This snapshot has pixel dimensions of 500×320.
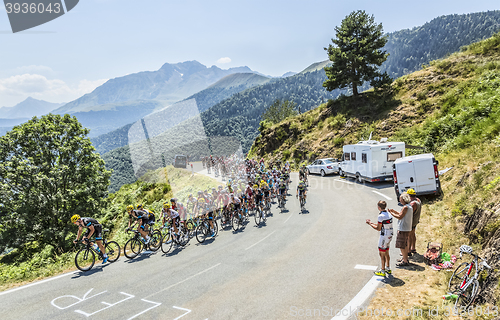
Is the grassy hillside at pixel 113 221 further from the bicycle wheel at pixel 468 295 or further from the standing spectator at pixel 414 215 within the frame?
the bicycle wheel at pixel 468 295

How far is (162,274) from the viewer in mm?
9234

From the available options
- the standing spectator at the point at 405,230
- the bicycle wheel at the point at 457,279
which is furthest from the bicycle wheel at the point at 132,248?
the bicycle wheel at the point at 457,279

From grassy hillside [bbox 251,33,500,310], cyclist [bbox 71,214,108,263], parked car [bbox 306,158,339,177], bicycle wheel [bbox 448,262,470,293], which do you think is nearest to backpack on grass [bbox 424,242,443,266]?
grassy hillside [bbox 251,33,500,310]

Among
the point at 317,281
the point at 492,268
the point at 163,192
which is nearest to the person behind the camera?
the point at 492,268

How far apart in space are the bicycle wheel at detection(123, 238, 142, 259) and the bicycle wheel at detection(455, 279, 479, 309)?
11032 millimetres

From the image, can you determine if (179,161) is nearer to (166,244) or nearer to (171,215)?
(171,215)

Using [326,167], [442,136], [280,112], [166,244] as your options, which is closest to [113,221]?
[166,244]

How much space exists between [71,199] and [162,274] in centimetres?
1682

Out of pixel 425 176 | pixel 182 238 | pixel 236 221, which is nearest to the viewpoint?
pixel 182 238

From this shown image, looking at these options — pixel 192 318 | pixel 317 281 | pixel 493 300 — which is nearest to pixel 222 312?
pixel 192 318

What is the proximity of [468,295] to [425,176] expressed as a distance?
9.05m

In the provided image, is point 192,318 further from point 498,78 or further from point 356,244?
point 498,78

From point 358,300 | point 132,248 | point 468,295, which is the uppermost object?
point 468,295

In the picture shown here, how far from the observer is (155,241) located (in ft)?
40.3
